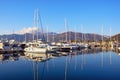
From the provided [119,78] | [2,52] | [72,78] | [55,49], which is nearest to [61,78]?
[72,78]

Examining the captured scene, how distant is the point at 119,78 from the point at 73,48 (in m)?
56.1

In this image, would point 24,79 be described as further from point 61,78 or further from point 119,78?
point 119,78

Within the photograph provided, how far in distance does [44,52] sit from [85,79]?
3777 cm

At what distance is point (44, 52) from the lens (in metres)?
63.4

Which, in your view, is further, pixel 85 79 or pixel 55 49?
pixel 55 49

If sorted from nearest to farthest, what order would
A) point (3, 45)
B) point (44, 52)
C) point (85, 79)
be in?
1. point (85, 79)
2. point (44, 52)
3. point (3, 45)

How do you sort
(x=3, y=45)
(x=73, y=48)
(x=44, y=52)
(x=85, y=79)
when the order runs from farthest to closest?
1. (x=73, y=48)
2. (x=3, y=45)
3. (x=44, y=52)
4. (x=85, y=79)

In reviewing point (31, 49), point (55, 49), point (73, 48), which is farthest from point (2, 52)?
point (73, 48)

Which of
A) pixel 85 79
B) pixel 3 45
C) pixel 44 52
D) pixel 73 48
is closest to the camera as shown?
pixel 85 79

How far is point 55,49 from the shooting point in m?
72.1

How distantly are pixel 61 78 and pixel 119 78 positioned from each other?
Result: 19.3 feet

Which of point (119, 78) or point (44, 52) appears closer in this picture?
point (119, 78)

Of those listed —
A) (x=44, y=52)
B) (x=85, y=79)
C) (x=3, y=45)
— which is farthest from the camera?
(x=3, y=45)

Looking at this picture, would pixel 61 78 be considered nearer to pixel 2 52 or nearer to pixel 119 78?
pixel 119 78
